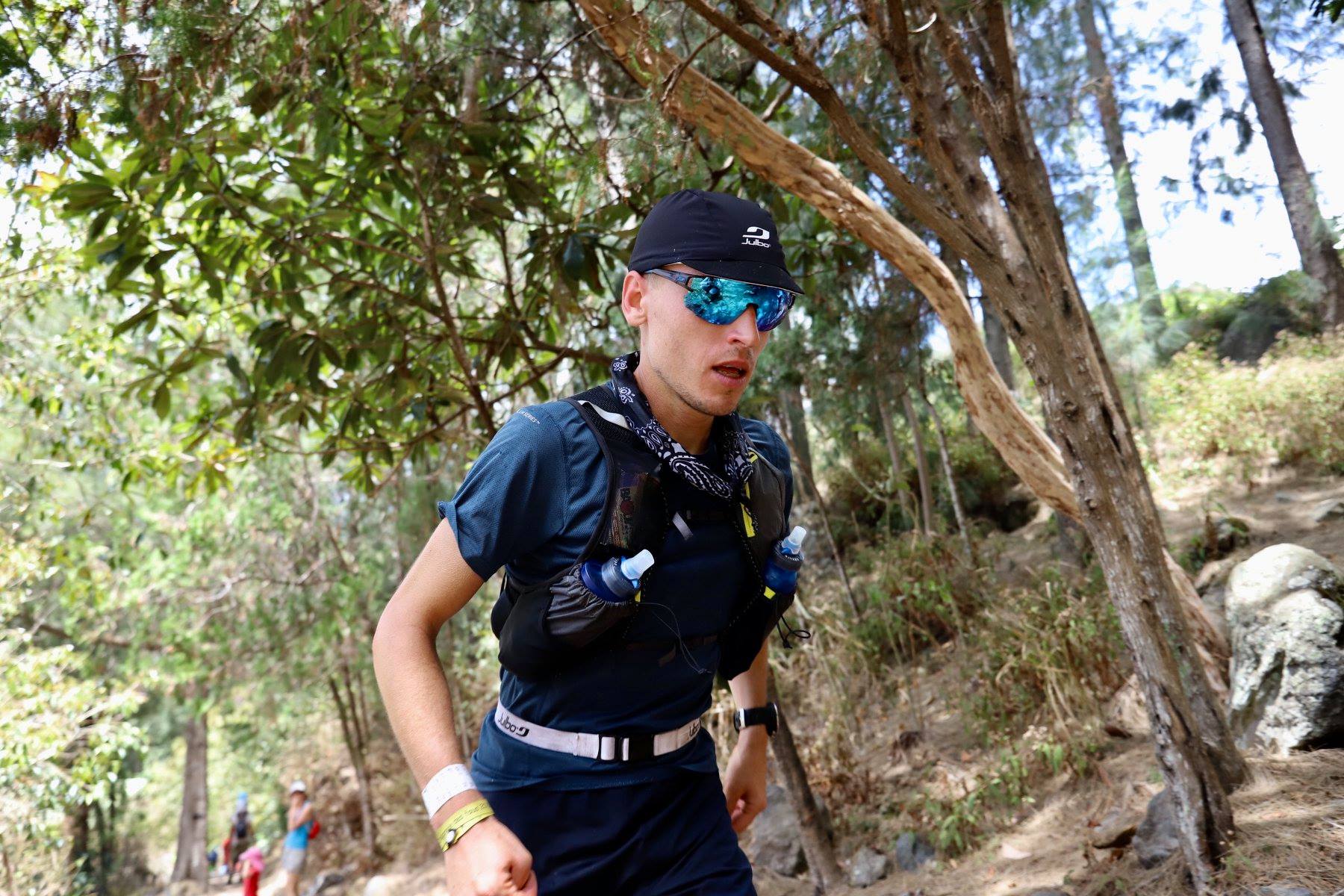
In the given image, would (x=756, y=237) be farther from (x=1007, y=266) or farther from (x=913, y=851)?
(x=913, y=851)

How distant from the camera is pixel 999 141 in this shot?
390cm

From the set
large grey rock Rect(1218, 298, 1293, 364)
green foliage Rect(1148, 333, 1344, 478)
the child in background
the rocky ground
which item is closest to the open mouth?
the rocky ground

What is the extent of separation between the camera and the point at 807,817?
5566 mm

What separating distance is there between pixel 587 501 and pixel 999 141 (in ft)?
8.93

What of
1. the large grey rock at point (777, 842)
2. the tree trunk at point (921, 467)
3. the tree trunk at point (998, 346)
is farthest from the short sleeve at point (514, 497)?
the tree trunk at point (998, 346)

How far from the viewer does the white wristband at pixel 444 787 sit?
1.77m

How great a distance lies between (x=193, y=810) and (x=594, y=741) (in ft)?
66.2

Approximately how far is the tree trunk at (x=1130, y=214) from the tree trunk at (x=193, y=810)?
17.5m

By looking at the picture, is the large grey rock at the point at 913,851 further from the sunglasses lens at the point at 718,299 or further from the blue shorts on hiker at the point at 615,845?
the sunglasses lens at the point at 718,299

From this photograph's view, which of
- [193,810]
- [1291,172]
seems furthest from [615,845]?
[193,810]

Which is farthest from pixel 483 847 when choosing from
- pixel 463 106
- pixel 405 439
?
pixel 463 106

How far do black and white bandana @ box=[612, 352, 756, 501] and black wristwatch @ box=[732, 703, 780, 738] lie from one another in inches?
27.2

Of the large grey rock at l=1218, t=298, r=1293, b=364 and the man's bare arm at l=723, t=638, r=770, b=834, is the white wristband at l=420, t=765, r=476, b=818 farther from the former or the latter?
the large grey rock at l=1218, t=298, r=1293, b=364

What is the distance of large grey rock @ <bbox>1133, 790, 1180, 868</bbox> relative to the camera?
3.80 meters
